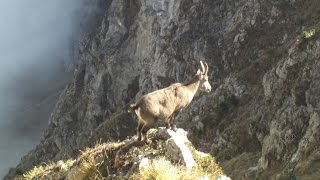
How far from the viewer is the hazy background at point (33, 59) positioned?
556 ft

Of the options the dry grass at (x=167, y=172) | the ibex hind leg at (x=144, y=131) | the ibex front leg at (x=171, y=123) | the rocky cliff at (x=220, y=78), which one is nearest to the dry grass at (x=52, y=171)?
the ibex hind leg at (x=144, y=131)

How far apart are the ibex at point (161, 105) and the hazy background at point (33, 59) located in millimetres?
142655

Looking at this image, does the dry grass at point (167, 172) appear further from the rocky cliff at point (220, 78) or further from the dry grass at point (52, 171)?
the rocky cliff at point (220, 78)

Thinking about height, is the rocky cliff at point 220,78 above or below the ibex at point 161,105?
above

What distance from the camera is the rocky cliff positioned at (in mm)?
42812

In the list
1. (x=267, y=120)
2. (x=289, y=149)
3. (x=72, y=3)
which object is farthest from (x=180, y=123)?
(x=72, y=3)

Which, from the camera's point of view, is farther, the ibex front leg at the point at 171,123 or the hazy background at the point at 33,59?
the hazy background at the point at 33,59

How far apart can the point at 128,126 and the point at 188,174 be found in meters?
75.8

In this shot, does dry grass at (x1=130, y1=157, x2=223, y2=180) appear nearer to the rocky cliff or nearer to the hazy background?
the rocky cliff

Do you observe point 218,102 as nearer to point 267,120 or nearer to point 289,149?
point 267,120

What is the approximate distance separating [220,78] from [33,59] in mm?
121929

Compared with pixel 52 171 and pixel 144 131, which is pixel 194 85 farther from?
pixel 52 171

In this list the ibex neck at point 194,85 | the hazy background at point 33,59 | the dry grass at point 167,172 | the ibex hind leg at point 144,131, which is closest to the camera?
the dry grass at point 167,172

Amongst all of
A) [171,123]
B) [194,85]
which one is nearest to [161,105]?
[171,123]
